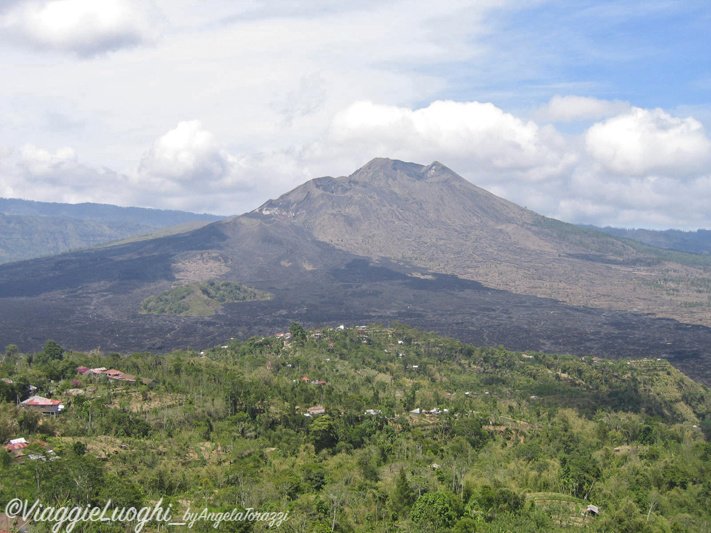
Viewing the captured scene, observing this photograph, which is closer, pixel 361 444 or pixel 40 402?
pixel 40 402

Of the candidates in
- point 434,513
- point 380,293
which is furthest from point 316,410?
point 380,293

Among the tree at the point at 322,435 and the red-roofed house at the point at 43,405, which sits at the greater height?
the red-roofed house at the point at 43,405

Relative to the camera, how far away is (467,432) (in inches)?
1494

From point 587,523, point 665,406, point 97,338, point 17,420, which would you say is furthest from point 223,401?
point 97,338

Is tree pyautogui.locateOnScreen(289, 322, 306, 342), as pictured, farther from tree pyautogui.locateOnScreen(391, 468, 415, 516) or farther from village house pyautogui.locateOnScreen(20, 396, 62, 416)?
tree pyautogui.locateOnScreen(391, 468, 415, 516)

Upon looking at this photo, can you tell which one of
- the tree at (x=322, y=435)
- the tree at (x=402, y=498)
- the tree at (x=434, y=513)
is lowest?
the tree at (x=322, y=435)

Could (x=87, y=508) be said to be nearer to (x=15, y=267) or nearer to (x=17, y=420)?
(x=17, y=420)

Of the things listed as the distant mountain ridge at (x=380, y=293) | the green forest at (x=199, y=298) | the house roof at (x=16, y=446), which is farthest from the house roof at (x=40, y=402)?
the green forest at (x=199, y=298)

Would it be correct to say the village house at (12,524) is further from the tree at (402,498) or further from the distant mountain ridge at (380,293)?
the distant mountain ridge at (380,293)

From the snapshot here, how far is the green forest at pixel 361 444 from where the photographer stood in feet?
74.8

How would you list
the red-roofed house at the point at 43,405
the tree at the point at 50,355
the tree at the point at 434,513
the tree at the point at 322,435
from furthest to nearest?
1. the tree at the point at 50,355
2. the tree at the point at 322,435
3. the red-roofed house at the point at 43,405
4. the tree at the point at 434,513

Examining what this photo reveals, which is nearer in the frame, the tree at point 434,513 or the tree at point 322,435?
the tree at point 434,513

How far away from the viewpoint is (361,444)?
35.9 m

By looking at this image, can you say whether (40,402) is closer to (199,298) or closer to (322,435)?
(322,435)
